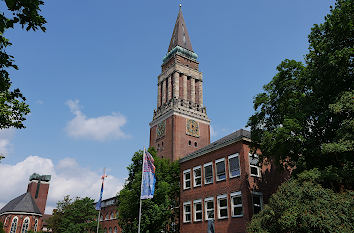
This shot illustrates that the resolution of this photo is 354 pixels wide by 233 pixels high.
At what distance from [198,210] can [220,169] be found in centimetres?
474

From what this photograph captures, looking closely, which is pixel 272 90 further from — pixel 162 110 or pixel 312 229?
pixel 162 110

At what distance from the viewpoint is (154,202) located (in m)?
30.0

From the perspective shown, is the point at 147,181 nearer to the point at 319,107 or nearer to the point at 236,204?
the point at 236,204

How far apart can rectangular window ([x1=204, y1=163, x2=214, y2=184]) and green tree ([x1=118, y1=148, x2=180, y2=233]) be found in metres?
4.12

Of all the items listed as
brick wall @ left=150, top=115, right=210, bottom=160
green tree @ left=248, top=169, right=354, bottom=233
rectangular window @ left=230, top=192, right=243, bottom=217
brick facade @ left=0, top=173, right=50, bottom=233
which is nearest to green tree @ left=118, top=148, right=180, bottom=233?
rectangular window @ left=230, top=192, right=243, bottom=217

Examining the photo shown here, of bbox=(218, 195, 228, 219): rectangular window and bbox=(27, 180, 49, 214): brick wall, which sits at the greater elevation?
bbox=(27, 180, 49, 214): brick wall

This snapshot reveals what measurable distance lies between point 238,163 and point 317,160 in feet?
24.5

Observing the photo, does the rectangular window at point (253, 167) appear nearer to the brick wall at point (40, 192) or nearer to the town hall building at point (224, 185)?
the town hall building at point (224, 185)

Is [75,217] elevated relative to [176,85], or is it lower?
lower

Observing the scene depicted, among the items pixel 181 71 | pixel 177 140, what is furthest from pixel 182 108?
pixel 181 71

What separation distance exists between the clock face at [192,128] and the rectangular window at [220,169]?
26937 millimetres

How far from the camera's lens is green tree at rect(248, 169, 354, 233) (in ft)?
53.4

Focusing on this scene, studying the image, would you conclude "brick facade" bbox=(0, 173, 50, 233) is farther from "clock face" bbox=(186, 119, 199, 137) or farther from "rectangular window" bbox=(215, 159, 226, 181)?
"rectangular window" bbox=(215, 159, 226, 181)

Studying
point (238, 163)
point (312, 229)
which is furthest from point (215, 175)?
point (312, 229)
